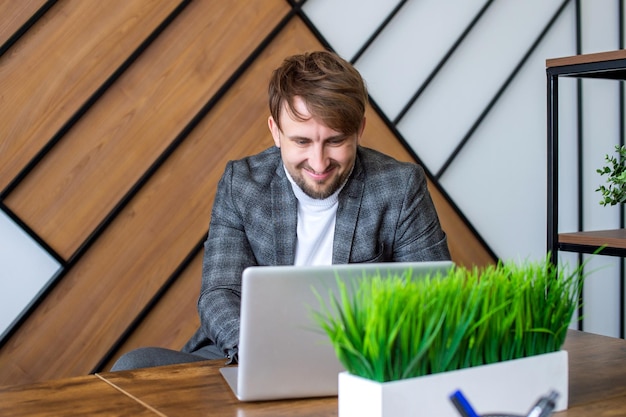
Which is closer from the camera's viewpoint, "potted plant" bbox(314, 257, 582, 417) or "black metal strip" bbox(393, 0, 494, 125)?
"potted plant" bbox(314, 257, 582, 417)

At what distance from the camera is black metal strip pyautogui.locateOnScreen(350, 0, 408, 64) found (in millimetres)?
2582

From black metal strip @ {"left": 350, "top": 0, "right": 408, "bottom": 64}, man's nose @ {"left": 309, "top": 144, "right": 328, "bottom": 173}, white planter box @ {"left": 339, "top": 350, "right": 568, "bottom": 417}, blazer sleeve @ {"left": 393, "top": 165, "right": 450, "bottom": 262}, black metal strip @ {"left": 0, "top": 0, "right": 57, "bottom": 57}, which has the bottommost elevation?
white planter box @ {"left": 339, "top": 350, "right": 568, "bottom": 417}

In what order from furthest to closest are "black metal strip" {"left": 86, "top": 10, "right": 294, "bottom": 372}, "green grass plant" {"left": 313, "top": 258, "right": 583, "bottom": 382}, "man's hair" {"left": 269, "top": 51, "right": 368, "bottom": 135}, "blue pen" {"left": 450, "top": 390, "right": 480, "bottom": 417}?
1. "black metal strip" {"left": 86, "top": 10, "right": 294, "bottom": 372}
2. "man's hair" {"left": 269, "top": 51, "right": 368, "bottom": 135}
3. "green grass plant" {"left": 313, "top": 258, "right": 583, "bottom": 382}
4. "blue pen" {"left": 450, "top": 390, "right": 480, "bottom": 417}

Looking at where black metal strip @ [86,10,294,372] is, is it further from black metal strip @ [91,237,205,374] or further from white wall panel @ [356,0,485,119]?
white wall panel @ [356,0,485,119]

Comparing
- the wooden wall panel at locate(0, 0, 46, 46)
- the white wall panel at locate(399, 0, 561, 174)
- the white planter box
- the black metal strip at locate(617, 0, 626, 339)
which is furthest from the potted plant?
the black metal strip at locate(617, 0, 626, 339)

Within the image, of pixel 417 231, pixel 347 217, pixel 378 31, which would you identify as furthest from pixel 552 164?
pixel 378 31

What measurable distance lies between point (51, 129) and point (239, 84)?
57cm

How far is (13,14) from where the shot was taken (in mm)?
2031

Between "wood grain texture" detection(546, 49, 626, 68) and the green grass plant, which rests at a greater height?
"wood grain texture" detection(546, 49, 626, 68)

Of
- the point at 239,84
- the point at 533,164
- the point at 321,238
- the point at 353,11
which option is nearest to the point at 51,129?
the point at 239,84

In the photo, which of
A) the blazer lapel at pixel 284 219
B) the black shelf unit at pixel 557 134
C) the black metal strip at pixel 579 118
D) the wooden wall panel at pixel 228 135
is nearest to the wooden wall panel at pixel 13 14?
the wooden wall panel at pixel 228 135

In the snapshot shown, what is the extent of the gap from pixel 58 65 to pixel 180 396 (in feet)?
4.30

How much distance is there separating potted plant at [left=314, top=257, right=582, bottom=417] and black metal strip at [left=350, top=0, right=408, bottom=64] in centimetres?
171

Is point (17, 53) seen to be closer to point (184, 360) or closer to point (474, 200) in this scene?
point (184, 360)
